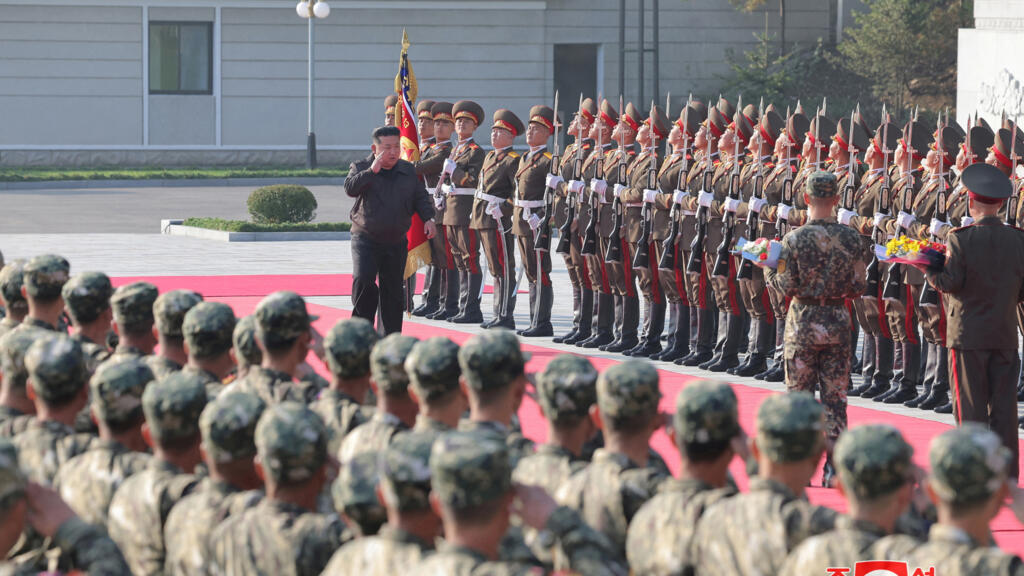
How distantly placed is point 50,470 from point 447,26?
115ft

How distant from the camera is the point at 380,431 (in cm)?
519

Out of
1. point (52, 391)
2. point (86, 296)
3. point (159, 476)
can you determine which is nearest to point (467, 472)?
point (159, 476)

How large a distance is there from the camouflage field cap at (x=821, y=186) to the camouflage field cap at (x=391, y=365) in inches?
137

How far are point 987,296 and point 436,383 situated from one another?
4.22 m

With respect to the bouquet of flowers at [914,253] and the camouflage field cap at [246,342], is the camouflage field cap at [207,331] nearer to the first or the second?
the camouflage field cap at [246,342]

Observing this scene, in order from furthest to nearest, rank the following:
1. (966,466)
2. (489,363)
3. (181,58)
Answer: (181,58) → (489,363) → (966,466)

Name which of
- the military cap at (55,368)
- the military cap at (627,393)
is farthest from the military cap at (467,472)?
the military cap at (55,368)

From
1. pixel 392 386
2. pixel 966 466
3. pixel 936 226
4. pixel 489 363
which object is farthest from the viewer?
pixel 936 226

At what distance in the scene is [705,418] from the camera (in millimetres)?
4457

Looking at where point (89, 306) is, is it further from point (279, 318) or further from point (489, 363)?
point (489, 363)

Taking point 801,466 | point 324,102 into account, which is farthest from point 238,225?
point 801,466

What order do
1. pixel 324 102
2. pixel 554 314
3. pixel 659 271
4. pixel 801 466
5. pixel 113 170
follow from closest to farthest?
pixel 801 466 → pixel 659 271 → pixel 554 314 → pixel 113 170 → pixel 324 102

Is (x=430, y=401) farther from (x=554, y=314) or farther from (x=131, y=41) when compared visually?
(x=131, y=41)

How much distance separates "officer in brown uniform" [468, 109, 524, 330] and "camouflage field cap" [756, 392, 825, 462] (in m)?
9.79
